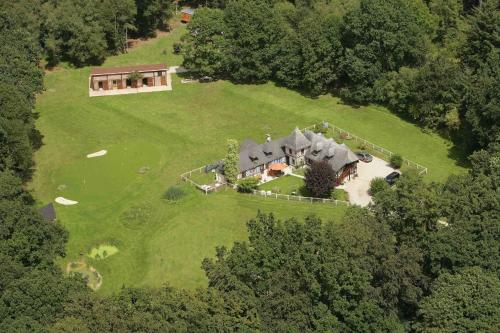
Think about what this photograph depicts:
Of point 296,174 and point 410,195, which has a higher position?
point 410,195

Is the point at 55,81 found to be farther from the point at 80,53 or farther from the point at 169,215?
the point at 169,215

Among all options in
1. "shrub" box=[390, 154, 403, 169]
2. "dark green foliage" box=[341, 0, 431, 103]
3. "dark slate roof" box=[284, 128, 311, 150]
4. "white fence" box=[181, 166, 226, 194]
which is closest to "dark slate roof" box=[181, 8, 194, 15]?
"dark green foliage" box=[341, 0, 431, 103]

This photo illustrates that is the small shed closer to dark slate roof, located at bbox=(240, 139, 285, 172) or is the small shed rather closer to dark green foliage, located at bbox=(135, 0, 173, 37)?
dark green foliage, located at bbox=(135, 0, 173, 37)

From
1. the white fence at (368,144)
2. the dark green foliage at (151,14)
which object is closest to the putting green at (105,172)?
the white fence at (368,144)

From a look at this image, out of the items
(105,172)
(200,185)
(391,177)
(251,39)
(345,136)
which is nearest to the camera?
(391,177)

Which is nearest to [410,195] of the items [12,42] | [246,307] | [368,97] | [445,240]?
[445,240]

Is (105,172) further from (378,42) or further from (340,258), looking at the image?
(378,42)

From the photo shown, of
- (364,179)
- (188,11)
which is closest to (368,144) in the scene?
(364,179)
